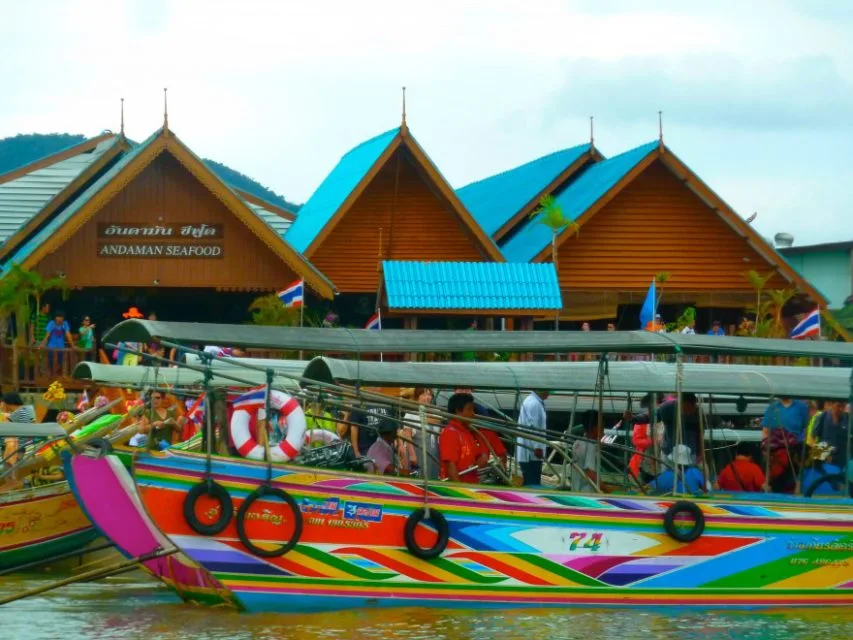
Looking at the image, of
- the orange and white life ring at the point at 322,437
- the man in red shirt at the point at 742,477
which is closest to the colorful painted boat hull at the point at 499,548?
the man in red shirt at the point at 742,477

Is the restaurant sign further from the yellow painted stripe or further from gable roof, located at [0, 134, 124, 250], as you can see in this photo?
the yellow painted stripe

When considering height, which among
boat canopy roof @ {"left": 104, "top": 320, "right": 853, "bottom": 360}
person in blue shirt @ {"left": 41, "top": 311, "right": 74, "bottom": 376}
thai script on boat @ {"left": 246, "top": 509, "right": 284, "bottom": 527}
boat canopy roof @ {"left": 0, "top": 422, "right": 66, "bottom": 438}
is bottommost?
thai script on boat @ {"left": 246, "top": 509, "right": 284, "bottom": 527}

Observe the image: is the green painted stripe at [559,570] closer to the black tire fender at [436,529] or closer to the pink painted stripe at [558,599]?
the pink painted stripe at [558,599]

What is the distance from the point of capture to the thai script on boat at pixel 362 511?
38.3ft

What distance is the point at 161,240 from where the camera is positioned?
2652cm

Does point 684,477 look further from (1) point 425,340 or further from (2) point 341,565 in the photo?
(2) point 341,565

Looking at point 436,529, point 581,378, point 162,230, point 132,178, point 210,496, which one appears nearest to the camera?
point 210,496

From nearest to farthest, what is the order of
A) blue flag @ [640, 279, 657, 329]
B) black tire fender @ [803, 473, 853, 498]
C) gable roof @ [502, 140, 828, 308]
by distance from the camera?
black tire fender @ [803, 473, 853, 498], blue flag @ [640, 279, 657, 329], gable roof @ [502, 140, 828, 308]

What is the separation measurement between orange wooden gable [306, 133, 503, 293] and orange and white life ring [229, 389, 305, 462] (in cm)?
1628

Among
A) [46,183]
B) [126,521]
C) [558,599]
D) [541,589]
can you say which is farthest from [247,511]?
[46,183]

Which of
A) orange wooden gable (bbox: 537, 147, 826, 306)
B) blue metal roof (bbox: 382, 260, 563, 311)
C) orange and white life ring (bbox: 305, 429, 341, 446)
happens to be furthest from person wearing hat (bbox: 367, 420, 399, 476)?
orange wooden gable (bbox: 537, 147, 826, 306)

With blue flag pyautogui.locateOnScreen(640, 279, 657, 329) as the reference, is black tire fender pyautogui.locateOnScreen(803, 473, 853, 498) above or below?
below

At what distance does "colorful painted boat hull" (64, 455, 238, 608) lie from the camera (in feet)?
38.3

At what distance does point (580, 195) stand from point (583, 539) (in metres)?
18.0
